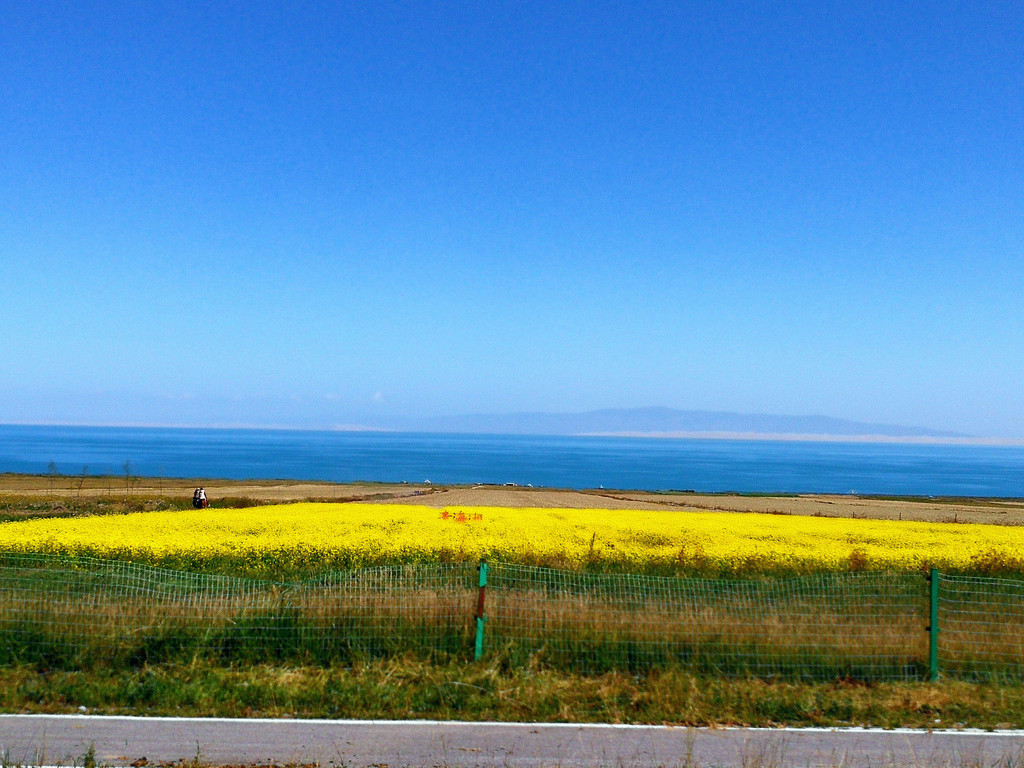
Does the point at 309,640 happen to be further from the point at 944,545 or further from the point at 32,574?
the point at 944,545

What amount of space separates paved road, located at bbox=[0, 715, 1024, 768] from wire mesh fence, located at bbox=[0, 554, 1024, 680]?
1.83m

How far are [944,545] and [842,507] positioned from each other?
4239 cm

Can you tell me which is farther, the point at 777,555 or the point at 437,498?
the point at 437,498

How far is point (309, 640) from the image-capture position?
30.6ft

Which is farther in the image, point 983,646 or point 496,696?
point 983,646

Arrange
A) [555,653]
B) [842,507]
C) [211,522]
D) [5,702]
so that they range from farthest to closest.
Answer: [842,507], [211,522], [555,653], [5,702]

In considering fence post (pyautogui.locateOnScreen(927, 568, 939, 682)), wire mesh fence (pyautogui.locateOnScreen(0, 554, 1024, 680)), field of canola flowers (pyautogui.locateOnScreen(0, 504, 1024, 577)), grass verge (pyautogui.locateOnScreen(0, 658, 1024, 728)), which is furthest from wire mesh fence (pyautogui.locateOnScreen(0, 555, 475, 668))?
field of canola flowers (pyautogui.locateOnScreen(0, 504, 1024, 577))

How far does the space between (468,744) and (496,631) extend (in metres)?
2.75

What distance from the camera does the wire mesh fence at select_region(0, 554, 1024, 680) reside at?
9031 mm

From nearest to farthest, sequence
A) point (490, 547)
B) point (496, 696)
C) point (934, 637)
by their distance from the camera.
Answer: point (496, 696) → point (934, 637) → point (490, 547)

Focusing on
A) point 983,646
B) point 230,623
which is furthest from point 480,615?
point 983,646

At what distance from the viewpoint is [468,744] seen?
6.71 meters

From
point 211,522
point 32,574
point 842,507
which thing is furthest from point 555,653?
point 842,507

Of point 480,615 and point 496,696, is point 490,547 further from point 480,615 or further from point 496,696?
point 496,696
